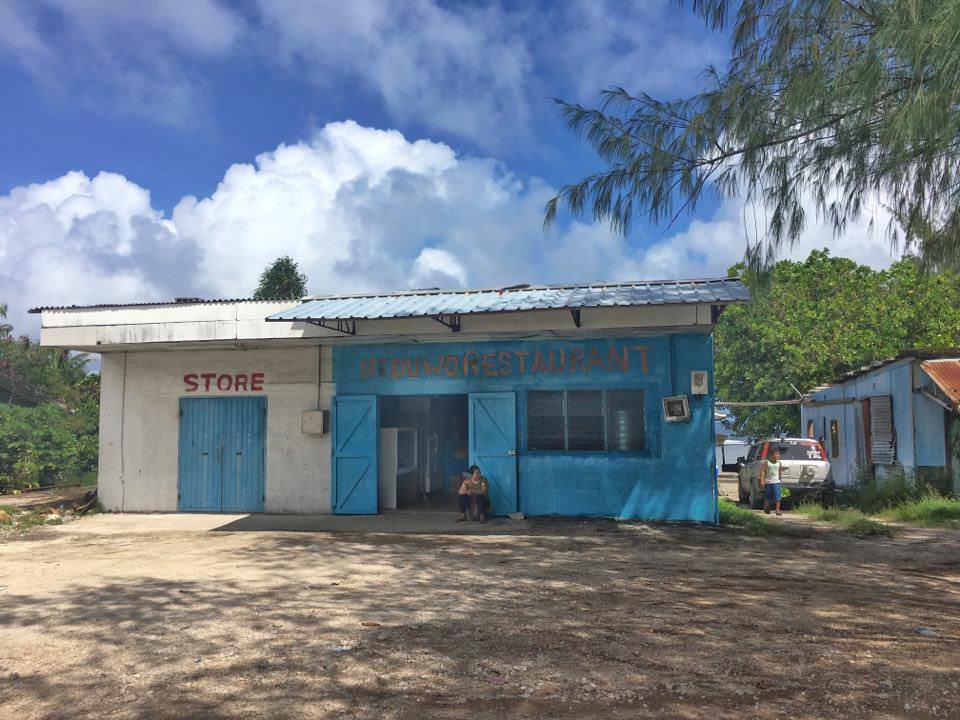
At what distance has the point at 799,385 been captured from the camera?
26141 millimetres

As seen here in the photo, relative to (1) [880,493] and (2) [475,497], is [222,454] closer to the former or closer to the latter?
(2) [475,497]

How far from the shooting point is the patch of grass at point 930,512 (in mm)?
11812

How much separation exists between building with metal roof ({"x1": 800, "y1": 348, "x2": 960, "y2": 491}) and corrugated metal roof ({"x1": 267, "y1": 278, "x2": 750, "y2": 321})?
18.3 feet

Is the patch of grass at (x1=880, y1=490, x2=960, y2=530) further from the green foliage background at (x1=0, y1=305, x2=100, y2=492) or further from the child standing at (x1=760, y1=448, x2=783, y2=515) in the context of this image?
the green foliage background at (x1=0, y1=305, x2=100, y2=492)

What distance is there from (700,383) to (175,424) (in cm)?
979

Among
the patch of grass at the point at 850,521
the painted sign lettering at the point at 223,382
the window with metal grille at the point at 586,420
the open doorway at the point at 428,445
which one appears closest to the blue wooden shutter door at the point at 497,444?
the window with metal grille at the point at 586,420

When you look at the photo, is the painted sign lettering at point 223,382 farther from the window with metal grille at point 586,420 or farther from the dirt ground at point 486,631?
the window with metal grille at point 586,420

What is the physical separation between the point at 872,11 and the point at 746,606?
207 inches

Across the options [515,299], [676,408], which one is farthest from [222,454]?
[676,408]

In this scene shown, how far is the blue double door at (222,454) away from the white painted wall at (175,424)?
0.17 metres

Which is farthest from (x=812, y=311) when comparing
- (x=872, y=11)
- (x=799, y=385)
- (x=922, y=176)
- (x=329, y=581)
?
(x=329, y=581)

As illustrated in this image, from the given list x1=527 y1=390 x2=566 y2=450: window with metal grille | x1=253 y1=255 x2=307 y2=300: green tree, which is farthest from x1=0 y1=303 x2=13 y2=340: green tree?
x1=527 y1=390 x2=566 y2=450: window with metal grille

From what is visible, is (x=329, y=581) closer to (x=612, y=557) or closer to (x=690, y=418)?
(x=612, y=557)

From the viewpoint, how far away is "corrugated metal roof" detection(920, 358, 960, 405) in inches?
518
